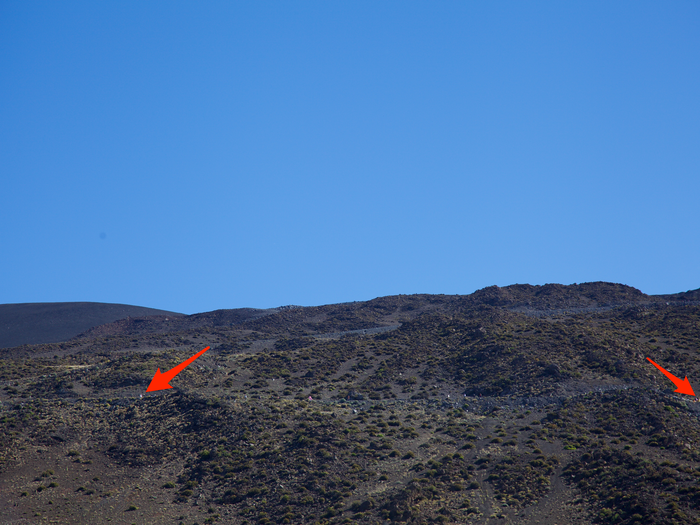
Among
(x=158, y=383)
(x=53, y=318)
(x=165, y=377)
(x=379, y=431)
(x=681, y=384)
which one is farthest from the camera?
(x=53, y=318)

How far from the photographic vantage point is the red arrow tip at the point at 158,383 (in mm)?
52225

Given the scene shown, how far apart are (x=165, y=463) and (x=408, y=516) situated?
A: 1774cm

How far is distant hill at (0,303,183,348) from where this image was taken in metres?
106

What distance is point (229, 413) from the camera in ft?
147

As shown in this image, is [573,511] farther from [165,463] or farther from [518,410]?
[165,463]

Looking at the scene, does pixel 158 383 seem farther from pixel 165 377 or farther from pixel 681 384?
pixel 681 384

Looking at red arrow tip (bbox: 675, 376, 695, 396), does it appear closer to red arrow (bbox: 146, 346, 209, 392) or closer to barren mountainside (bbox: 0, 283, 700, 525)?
barren mountainside (bbox: 0, 283, 700, 525)

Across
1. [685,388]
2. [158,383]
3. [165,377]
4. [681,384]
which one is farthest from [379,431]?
[681,384]

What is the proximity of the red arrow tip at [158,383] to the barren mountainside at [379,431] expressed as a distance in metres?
0.94

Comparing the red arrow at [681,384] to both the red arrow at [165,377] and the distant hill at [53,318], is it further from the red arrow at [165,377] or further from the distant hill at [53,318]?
the distant hill at [53,318]

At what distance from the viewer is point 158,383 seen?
177ft

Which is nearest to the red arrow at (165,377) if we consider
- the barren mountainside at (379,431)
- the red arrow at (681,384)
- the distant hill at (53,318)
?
the barren mountainside at (379,431)

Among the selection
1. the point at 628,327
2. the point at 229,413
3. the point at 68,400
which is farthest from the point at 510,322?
the point at 68,400

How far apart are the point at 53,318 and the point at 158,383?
252 feet
